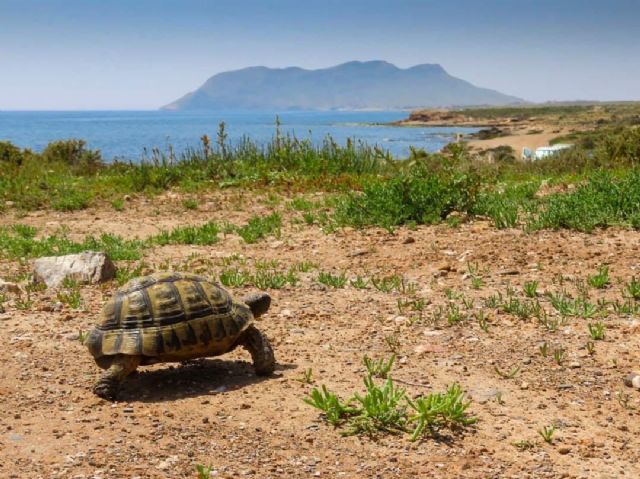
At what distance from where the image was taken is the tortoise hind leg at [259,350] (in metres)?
5.16

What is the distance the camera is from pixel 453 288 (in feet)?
24.0

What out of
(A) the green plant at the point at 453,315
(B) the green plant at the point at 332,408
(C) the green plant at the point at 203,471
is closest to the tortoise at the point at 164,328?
(B) the green plant at the point at 332,408

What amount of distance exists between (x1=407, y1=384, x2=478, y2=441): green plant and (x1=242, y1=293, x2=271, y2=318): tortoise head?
63.3 inches

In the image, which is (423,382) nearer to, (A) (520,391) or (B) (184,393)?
(A) (520,391)

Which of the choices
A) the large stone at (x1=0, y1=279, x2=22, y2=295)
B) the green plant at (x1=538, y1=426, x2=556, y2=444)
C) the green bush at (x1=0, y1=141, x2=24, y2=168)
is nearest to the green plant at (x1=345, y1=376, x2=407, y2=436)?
the green plant at (x1=538, y1=426, x2=556, y2=444)

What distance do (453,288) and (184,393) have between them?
10.4ft

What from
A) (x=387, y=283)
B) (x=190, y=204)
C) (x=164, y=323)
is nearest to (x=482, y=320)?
(x=387, y=283)

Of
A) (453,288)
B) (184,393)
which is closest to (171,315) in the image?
(184,393)

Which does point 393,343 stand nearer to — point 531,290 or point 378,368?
point 378,368

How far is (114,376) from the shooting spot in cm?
484

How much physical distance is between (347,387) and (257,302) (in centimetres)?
104

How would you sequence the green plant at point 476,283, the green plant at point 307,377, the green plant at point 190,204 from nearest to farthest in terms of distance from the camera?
1. the green plant at point 307,377
2. the green plant at point 476,283
3. the green plant at point 190,204

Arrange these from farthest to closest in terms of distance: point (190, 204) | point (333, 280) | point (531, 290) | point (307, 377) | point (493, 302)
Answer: point (190, 204) < point (333, 280) < point (531, 290) < point (493, 302) < point (307, 377)

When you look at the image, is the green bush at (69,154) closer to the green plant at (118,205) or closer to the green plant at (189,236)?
the green plant at (118,205)
